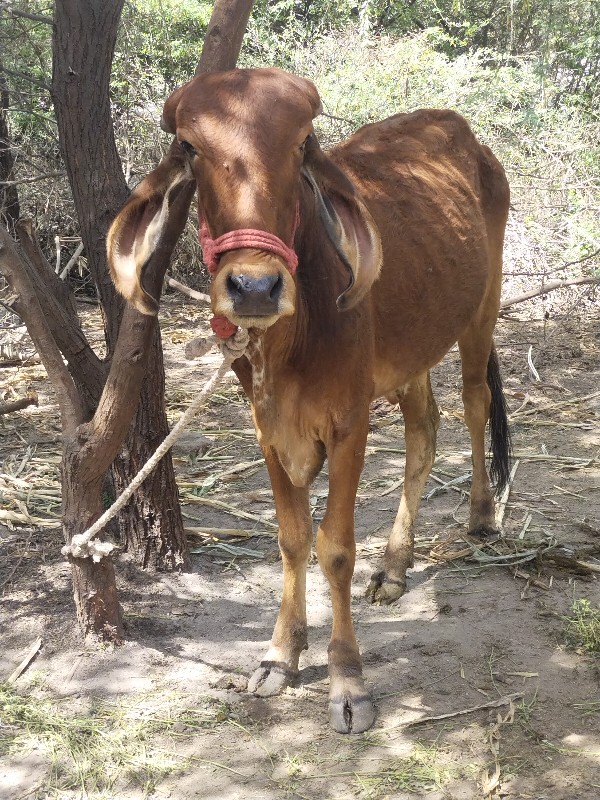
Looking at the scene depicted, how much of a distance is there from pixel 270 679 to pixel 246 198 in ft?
6.21

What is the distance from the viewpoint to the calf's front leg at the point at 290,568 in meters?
3.62

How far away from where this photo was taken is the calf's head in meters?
2.51

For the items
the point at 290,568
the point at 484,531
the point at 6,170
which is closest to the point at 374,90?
the point at 6,170

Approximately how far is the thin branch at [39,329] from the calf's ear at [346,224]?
3.80 feet

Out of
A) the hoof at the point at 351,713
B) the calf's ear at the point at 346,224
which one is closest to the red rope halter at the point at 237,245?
the calf's ear at the point at 346,224

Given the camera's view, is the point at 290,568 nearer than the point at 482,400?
Yes

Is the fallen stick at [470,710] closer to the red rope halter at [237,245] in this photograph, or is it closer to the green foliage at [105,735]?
the green foliage at [105,735]

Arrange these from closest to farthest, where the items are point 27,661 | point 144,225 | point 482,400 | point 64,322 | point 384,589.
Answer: point 144,225 → point 27,661 → point 64,322 → point 384,589 → point 482,400

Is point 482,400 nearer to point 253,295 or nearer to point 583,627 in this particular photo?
point 583,627

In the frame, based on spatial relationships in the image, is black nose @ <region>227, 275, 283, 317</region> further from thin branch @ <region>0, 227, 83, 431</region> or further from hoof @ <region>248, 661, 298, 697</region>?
hoof @ <region>248, 661, 298, 697</region>

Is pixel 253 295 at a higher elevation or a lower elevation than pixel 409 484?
higher

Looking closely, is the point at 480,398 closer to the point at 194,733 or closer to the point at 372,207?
the point at 372,207

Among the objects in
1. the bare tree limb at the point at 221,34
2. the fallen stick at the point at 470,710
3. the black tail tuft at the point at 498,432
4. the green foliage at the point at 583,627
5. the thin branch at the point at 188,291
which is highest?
the bare tree limb at the point at 221,34

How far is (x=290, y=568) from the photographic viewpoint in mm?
3770
